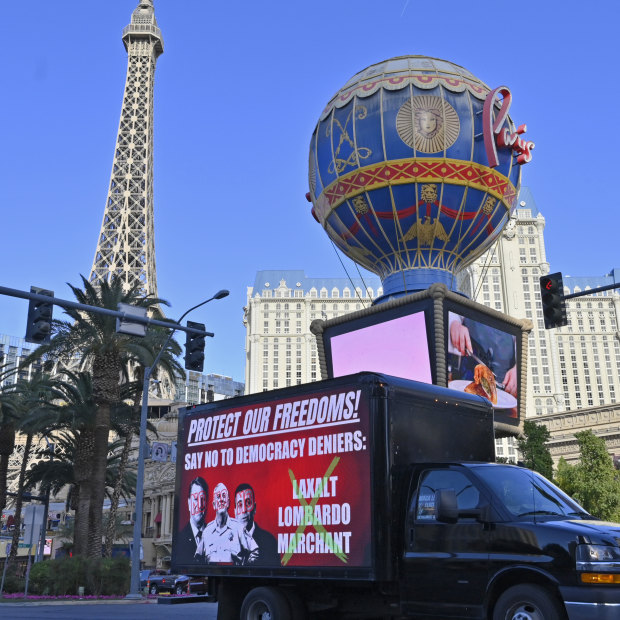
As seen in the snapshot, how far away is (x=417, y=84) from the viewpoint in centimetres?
2480

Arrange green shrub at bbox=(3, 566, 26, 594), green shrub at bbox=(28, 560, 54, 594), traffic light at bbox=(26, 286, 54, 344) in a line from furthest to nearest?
green shrub at bbox=(3, 566, 26, 594) → green shrub at bbox=(28, 560, 54, 594) → traffic light at bbox=(26, 286, 54, 344)

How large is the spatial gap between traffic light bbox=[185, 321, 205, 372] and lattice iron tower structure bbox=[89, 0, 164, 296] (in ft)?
356

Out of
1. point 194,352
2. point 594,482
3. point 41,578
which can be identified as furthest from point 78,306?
point 594,482

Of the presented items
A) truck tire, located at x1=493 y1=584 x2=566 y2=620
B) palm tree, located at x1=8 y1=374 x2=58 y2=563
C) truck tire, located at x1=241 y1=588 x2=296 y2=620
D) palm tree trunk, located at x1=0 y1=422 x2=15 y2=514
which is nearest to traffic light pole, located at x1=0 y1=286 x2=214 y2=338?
truck tire, located at x1=241 y1=588 x2=296 y2=620

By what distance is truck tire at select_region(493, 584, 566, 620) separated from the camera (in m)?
7.04

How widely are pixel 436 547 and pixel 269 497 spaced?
7.92 ft

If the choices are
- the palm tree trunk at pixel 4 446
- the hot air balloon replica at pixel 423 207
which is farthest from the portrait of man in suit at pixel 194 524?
the palm tree trunk at pixel 4 446

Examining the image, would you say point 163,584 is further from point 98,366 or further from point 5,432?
point 5,432

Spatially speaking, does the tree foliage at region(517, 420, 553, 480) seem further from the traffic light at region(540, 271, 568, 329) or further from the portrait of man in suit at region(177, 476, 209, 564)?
the portrait of man in suit at region(177, 476, 209, 564)

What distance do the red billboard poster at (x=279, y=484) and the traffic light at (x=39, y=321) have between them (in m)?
4.40

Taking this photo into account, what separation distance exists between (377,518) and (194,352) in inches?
346

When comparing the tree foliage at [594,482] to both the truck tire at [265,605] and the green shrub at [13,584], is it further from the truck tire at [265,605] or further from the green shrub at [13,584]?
the truck tire at [265,605]

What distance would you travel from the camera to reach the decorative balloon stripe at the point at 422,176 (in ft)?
79.8

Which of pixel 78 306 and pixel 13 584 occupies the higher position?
pixel 78 306
